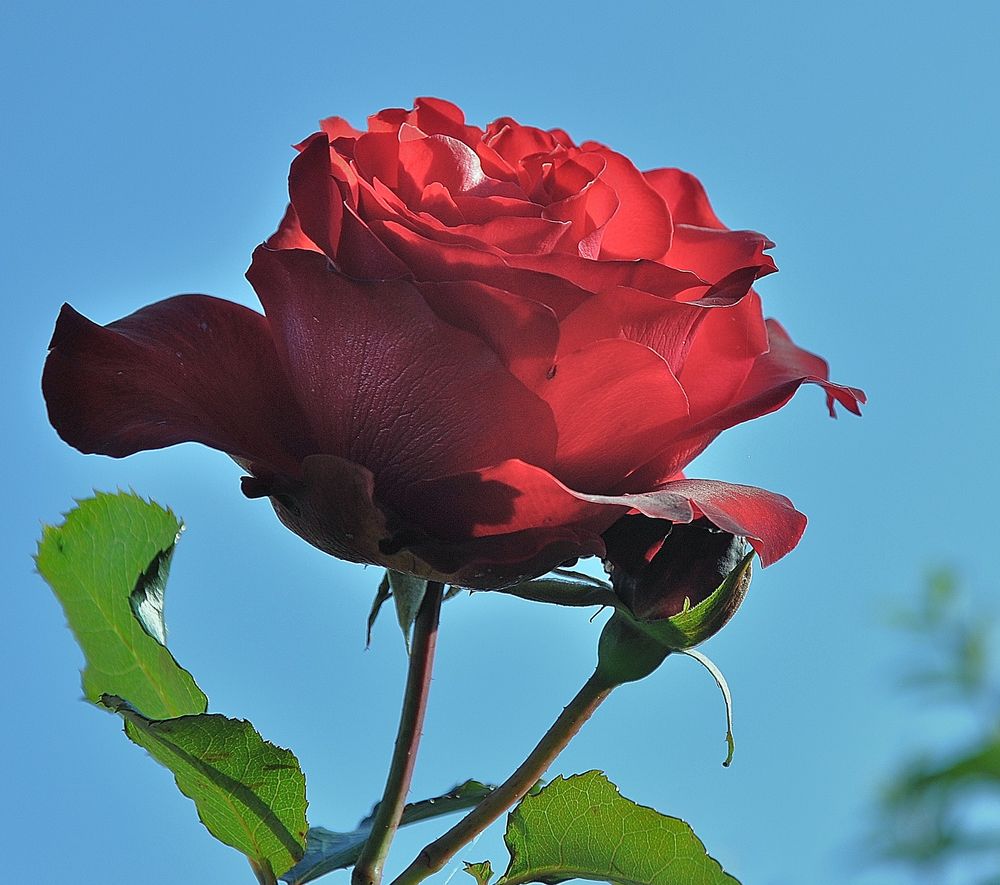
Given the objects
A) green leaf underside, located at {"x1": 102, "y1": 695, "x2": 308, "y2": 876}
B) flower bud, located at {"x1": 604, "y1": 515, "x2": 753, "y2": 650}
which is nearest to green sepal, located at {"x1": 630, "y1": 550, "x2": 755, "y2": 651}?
flower bud, located at {"x1": 604, "y1": 515, "x2": 753, "y2": 650}

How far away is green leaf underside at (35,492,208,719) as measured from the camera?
0.35m

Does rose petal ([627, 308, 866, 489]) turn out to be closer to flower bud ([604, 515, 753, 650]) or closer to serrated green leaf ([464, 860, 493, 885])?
flower bud ([604, 515, 753, 650])

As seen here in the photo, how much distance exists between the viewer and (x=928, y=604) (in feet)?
1.96

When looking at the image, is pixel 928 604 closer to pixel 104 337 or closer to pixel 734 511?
pixel 734 511

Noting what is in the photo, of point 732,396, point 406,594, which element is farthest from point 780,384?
point 406,594

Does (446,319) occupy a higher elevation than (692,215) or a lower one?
lower

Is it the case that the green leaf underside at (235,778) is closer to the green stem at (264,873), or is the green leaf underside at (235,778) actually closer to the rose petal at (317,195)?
the green stem at (264,873)

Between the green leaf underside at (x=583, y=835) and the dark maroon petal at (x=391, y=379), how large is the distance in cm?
10

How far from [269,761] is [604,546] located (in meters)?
0.11

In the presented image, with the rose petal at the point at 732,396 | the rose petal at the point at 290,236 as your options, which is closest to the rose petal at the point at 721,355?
the rose petal at the point at 732,396

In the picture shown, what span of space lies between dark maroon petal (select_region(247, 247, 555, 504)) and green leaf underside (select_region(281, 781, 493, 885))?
111 millimetres

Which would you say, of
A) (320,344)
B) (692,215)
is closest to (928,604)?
(692,215)

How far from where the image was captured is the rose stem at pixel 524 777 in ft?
1.01

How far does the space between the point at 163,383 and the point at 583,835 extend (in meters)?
0.17
